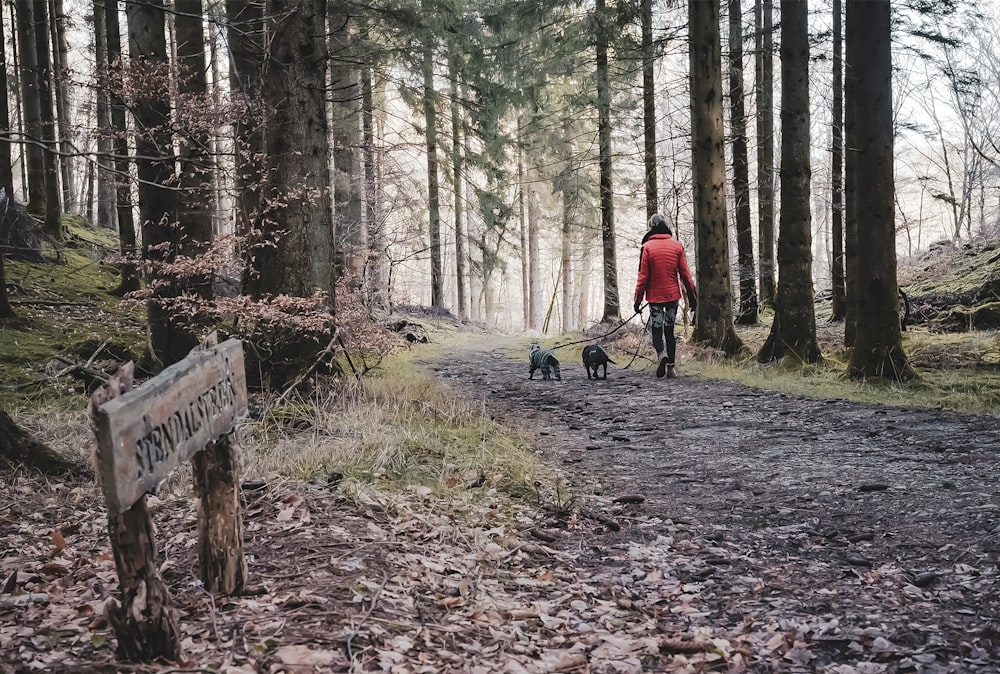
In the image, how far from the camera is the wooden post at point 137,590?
2258mm

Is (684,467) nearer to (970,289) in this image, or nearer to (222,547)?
(222,547)

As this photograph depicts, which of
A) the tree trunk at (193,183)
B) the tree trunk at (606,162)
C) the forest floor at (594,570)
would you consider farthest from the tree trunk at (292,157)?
the tree trunk at (606,162)

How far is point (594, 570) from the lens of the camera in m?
3.94

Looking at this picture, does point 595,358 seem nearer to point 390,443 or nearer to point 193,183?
point 390,443

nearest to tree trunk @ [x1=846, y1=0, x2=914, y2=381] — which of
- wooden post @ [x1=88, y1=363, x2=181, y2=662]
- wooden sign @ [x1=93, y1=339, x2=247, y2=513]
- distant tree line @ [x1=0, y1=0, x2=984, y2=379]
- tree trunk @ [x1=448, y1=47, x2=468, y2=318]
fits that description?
distant tree line @ [x1=0, y1=0, x2=984, y2=379]

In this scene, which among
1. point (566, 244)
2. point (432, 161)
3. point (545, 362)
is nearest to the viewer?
point (545, 362)

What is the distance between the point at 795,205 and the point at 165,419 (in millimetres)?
9478

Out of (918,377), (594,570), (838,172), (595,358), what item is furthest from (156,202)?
(838,172)

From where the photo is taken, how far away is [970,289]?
13.1 metres

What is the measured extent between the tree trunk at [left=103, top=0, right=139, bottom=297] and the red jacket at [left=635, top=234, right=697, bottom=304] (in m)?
6.42

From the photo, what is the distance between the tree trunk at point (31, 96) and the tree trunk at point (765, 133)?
1350cm

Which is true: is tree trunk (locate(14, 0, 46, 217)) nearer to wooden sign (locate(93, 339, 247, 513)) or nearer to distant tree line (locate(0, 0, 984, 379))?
distant tree line (locate(0, 0, 984, 379))

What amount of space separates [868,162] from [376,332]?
5957 mm

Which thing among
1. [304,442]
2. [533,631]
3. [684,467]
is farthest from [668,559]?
[304,442]
